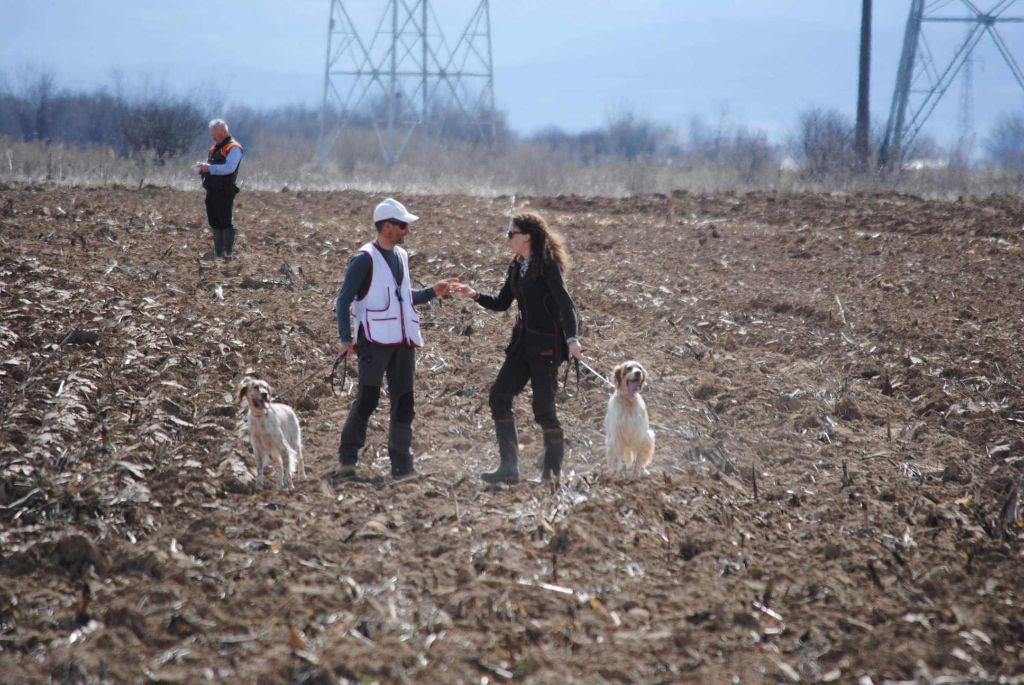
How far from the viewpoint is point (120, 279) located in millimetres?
12523

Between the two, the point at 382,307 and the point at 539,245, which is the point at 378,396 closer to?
the point at 382,307

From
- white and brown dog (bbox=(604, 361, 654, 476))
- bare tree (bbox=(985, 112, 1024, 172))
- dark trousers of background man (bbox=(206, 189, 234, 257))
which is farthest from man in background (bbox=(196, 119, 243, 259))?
bare tree (bbox=(985, 112, 1024, 172))

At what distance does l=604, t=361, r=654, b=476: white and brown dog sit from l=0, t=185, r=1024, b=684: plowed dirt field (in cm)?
23

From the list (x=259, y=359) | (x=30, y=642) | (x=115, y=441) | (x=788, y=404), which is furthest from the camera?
(x=259, y=359)

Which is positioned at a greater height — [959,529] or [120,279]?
[120,279]

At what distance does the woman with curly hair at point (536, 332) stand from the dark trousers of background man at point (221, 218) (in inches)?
276

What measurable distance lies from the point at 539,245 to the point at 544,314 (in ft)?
1.56

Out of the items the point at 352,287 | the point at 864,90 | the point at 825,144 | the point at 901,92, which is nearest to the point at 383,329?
the point at 352,287

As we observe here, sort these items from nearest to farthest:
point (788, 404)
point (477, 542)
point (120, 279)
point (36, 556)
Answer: point (36, 556) < point (477, 542) < point (788, 404) < point (120, 279)

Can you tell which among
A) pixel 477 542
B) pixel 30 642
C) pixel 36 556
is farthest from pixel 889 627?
pixel 36 556

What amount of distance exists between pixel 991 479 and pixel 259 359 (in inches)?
249

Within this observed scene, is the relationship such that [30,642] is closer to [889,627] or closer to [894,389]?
[889,627]

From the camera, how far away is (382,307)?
294 inches

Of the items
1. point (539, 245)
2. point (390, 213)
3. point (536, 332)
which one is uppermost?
point (390, 213)
